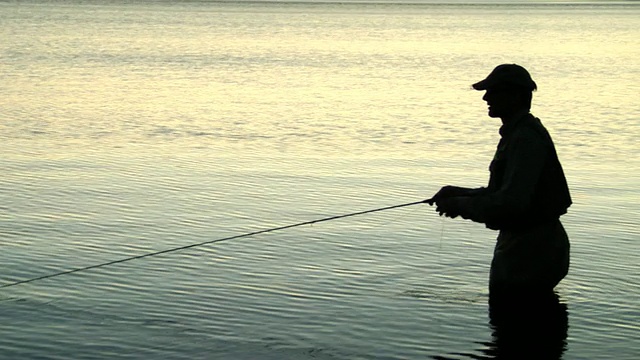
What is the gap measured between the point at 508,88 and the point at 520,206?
0.66m

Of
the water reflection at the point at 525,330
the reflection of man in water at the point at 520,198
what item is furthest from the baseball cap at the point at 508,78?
the water reflection at the point at 525,330

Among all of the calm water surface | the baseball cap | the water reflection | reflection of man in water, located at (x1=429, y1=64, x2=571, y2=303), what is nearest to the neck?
reflection of man in water, located at (x1=429, y1=64, x2=571, y2=303)

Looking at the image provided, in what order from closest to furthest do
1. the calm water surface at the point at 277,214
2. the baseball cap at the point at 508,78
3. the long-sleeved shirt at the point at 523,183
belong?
1. the long-sleeved shirt at the point at 523,183
2. the baseball cap at the point at 508,78
3. the calm water surface at the point at 277,214

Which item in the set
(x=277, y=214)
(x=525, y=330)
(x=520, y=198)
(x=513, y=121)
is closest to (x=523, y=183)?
(x=520, y=198)

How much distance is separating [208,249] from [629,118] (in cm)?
1364

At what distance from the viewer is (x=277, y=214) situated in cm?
1240

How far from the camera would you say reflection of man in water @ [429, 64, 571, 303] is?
7238 millimetres

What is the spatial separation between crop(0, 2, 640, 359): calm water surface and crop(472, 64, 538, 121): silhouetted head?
54.1 inches

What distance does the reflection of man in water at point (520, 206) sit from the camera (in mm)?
7242

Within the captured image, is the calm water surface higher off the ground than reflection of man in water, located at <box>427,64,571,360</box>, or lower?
lower

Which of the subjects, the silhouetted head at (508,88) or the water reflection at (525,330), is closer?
the silhouetted head at (508,88)

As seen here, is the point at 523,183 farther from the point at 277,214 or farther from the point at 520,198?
the point at 277,214

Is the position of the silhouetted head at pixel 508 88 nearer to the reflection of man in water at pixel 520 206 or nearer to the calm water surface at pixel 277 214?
the reflection of man in water at pixel 520 206

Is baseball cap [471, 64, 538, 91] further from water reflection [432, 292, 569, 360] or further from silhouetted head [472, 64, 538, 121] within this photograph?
water reflection [432, 292, 569, 360]
